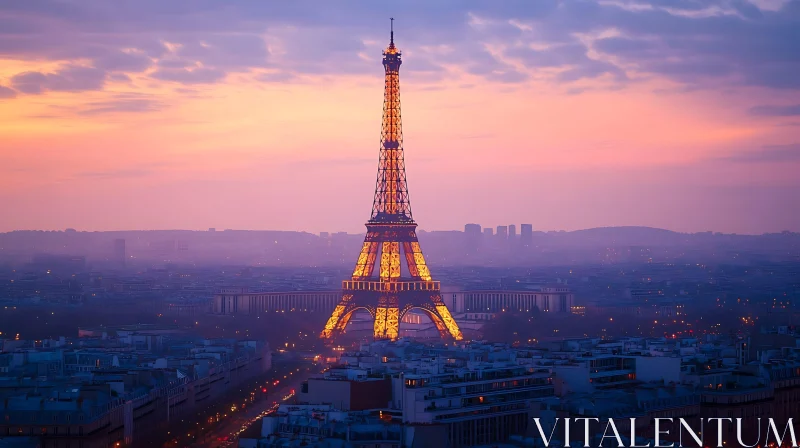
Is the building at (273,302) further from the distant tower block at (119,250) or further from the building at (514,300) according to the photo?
the distant tower block at (119,250)

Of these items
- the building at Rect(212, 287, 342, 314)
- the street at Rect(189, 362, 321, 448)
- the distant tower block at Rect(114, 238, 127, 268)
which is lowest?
the street at Rect(189, 362, 321, 448)

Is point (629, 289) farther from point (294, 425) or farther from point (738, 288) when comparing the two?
point (294, 425)

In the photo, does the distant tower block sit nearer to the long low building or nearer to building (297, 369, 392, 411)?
the long low building

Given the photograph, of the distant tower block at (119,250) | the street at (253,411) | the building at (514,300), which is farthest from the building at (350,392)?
the distant tower block at (119,250)

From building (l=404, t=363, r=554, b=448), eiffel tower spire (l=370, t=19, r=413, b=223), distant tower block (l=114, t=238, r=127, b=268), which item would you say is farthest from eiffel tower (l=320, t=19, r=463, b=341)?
distant tower block (l=114, t=238, r=127, b=268)

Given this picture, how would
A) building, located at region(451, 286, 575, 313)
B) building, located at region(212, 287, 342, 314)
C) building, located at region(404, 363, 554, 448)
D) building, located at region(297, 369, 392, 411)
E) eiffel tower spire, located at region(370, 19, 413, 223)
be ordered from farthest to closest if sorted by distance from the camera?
building, located at region(451, 286, 575, 313) → building, located at region(212, 287, 342, 314) → eiffel tower spire, located at region(370, 19, 413, 223) → building, located at region(297, 369, 392, 411) → building, located at region(404, 363, 554, 448)

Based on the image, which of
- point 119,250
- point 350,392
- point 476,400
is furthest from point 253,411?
point 119,250

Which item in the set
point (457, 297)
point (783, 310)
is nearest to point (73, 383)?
point (783, 310)

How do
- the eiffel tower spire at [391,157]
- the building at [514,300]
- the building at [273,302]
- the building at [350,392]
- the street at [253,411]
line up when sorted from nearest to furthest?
the building at [350,392] < the street at [253,411] < the eiffel tower spire at [391,157] < the building at [273,302] < the building at [514,300]
